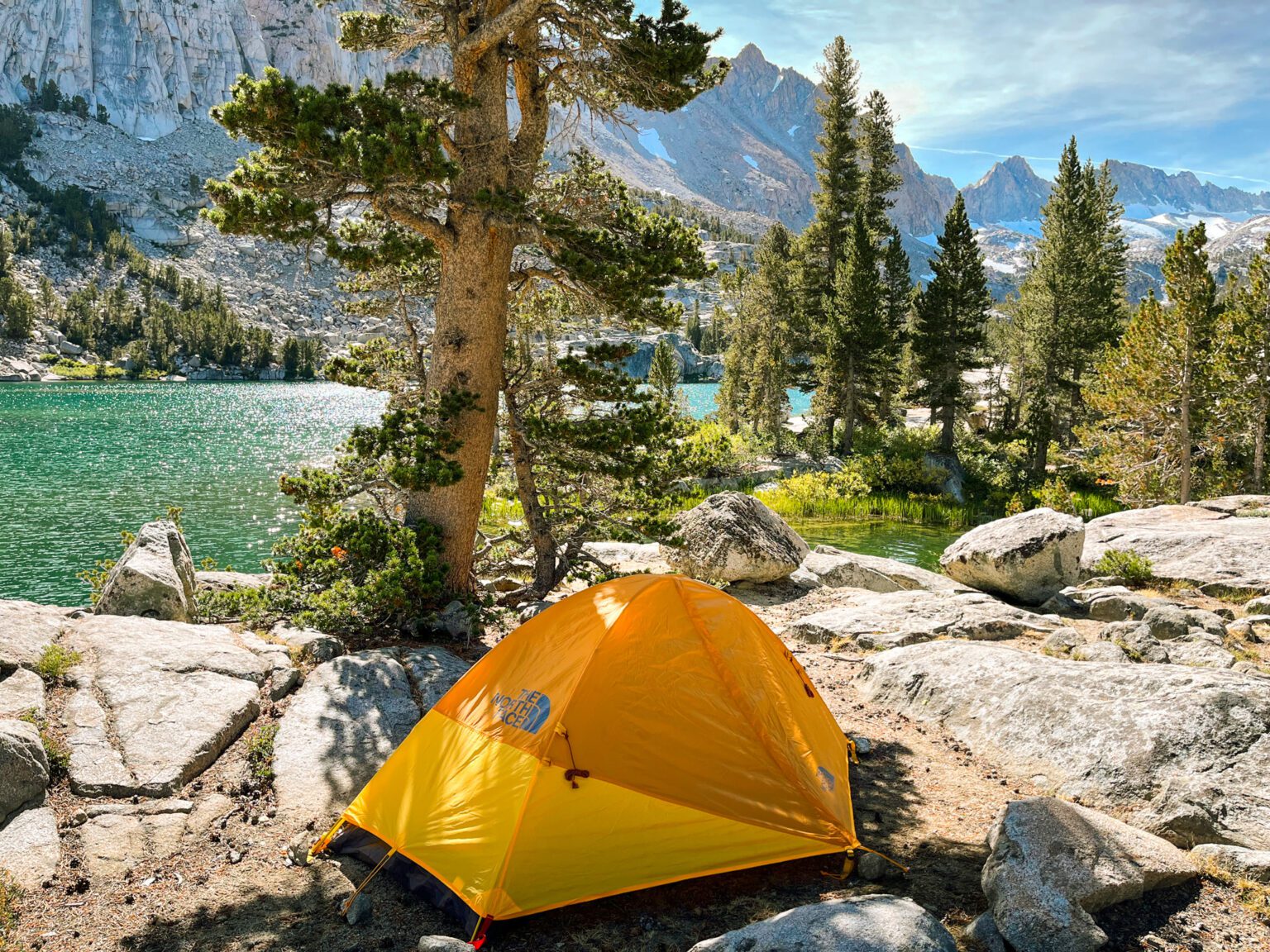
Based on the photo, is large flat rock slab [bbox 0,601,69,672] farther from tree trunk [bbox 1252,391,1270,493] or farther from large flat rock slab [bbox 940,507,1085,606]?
tree trunk [bbox 1252,391,1270,493]

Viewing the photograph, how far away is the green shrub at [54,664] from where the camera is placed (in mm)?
6598

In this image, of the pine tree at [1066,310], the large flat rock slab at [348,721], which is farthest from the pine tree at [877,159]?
the large flat rock slab at [348,721]

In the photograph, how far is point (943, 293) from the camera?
127ft

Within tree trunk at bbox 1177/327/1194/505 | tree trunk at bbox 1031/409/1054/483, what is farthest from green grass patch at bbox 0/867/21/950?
tree trunk at bbox 1031/409/1054/483

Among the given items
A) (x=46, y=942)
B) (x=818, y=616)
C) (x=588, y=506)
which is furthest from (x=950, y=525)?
(x=46, y=942)

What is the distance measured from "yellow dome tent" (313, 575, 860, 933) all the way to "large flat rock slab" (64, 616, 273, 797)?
5.56ft

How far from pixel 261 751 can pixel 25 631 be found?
2.87 metres

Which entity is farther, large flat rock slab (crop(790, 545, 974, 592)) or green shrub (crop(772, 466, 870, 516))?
green shrub (crop(772, 466, 870, 516))

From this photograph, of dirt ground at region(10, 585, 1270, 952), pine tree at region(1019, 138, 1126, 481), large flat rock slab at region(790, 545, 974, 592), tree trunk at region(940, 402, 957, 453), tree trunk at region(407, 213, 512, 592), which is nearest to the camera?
dirt ground at region(10, 585, 1270, 952)

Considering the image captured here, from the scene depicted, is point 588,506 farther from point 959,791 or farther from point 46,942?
point 46,942

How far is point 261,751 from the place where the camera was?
6492mm

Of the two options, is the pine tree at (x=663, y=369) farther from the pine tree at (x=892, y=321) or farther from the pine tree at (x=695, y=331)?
the pine tree at (x=695, y=331)

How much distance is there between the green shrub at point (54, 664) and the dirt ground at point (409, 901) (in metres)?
0.56

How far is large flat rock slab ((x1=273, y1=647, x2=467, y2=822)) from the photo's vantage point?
6.13 metres
